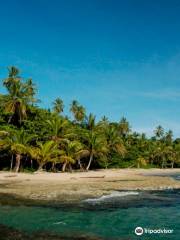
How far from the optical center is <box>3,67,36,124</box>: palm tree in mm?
58938

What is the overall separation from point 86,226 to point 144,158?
78.4 m

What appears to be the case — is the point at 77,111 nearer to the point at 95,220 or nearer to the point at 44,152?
the point at 44,152

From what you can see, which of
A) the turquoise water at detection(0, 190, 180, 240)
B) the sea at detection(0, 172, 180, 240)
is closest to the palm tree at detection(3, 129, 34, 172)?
the sea at detection(0, 172, 180, 240)

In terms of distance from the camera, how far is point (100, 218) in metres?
20.2

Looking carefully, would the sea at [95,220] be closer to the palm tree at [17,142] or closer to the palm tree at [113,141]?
the palm tree at [17,142]

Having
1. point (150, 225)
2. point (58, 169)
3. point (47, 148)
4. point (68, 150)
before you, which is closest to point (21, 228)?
point (150, 225)

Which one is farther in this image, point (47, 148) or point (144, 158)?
point (144, 158)

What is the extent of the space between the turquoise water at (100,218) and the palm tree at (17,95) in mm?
36122

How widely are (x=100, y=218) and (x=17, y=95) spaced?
42.5 m

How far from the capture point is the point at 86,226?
18.1 metres

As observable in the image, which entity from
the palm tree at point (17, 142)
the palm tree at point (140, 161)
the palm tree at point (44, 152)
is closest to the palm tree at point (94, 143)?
the palm tree at point (44, 152)

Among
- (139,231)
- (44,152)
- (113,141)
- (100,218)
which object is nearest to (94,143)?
(113,141)

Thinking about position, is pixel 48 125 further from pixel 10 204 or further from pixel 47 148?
pixel 10 204

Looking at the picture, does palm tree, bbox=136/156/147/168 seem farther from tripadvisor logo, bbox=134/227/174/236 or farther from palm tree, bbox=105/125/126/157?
tripadvisor logo, bbox=134/227/174/236
